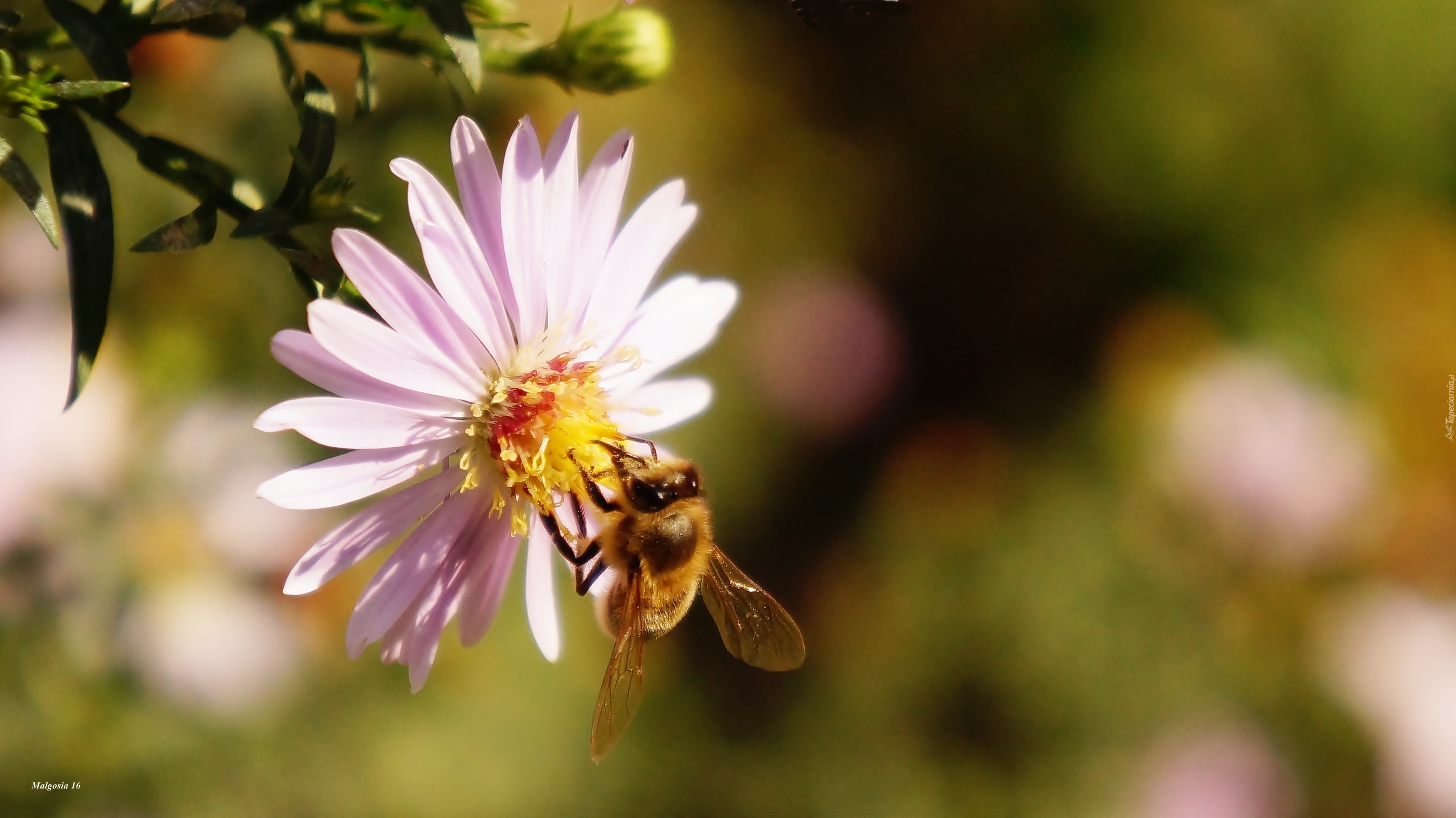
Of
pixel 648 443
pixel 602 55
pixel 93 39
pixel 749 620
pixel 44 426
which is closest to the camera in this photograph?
pixel 93 39

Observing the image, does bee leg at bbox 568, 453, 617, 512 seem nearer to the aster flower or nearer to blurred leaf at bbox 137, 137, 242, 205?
the aster flower

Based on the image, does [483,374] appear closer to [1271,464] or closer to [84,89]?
[84,89]

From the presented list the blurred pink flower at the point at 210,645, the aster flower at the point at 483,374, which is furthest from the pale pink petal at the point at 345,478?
the blurred pink flower at the point at 210,645

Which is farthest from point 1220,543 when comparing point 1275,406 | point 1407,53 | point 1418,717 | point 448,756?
point 448,756

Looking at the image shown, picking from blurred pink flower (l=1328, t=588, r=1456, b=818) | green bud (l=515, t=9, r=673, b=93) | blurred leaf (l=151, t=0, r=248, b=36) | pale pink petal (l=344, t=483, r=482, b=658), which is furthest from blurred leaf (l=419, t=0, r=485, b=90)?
blurred pink flower (l=1328, t=588, r=1456, b=818)

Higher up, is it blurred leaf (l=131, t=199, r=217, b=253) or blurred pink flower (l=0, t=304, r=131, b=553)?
blurred leaf (l=131, t=199, r=217, b=253)

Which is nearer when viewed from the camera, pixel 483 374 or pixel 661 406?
pixel 483 374

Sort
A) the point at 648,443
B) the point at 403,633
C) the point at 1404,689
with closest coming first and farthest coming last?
1. the point at 403,633
2. the point at 648,443
3. the point at 1404,689

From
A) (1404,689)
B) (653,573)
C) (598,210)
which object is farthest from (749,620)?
(1404,689)
